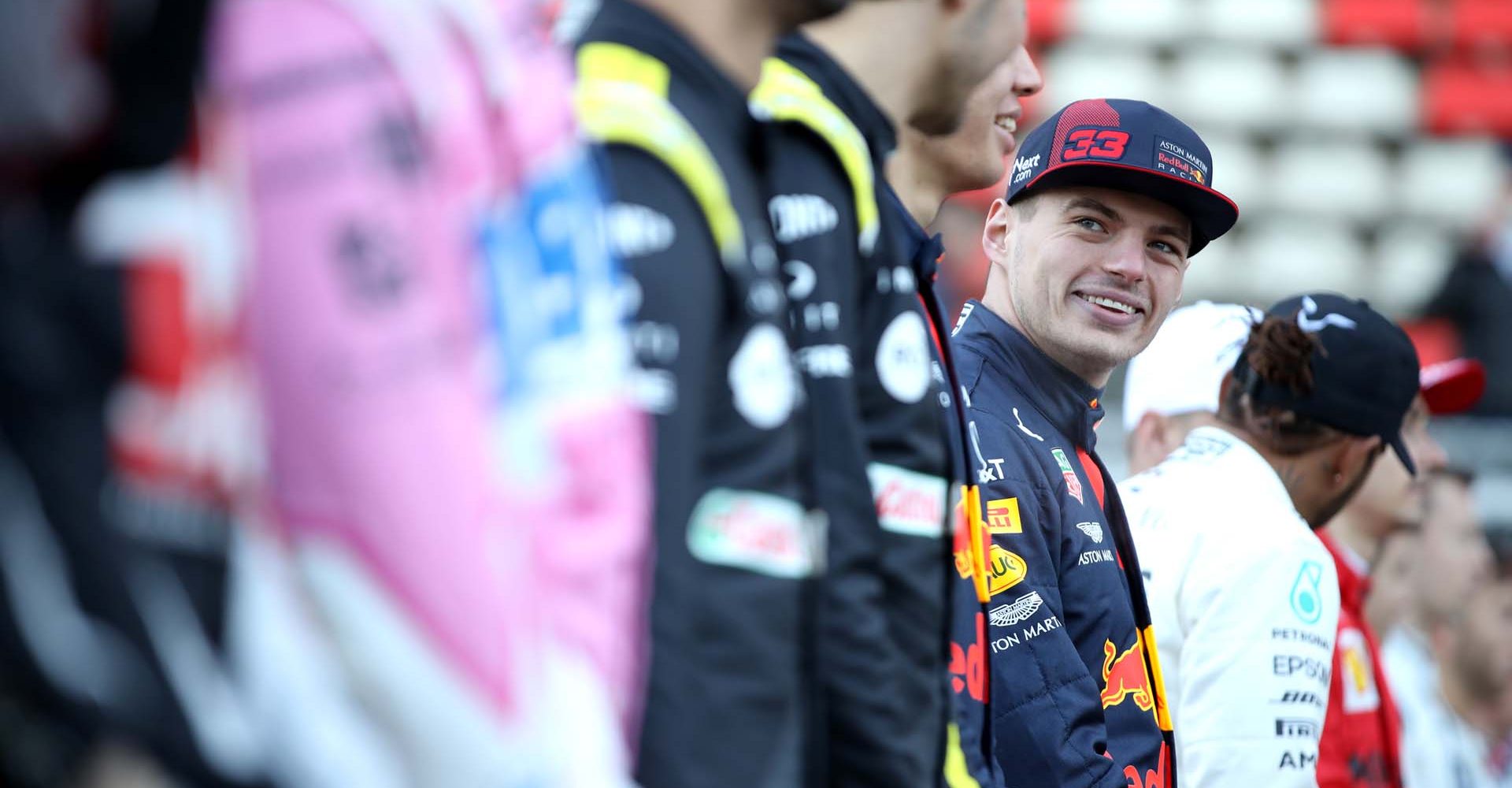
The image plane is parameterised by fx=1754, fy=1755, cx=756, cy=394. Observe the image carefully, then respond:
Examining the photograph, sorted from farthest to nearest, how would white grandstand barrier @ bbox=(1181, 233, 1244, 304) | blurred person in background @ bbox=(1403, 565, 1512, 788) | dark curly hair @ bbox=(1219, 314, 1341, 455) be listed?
white grandstand barrier @ bbox=(1181, 233, 1244, 304), blurred person in background @ bbox=(1403, 565, 1512, 788), dark curly hair @ bbox=(1219, 314, 1341, 455)

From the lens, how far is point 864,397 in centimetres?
156

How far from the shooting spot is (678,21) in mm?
1435

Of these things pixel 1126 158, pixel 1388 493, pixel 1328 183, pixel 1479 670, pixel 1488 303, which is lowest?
pixel 1479 670

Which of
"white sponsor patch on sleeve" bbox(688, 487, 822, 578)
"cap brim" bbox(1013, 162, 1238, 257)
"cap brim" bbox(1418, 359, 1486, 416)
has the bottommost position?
"white sponsor patch on sleeve" bbox(688, 487, 822, 578)

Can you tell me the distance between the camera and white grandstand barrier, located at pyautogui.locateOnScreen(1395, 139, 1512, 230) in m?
10.7

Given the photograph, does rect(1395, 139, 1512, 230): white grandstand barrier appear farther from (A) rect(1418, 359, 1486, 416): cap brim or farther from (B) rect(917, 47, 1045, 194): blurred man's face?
(B) rect(917, 47, 1045, 194): blurred man's face

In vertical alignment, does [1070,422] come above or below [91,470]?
above

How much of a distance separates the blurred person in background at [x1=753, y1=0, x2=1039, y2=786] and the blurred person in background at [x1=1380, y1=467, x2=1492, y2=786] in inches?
159

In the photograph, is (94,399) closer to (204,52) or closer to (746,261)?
(204,52)

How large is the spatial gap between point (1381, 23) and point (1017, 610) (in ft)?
31.2

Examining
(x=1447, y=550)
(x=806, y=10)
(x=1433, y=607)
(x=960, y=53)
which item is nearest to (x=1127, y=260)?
(x=960, y=53)

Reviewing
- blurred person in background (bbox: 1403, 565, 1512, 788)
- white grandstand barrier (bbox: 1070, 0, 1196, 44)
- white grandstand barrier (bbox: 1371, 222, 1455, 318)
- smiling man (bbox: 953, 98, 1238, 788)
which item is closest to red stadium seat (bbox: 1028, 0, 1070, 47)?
white grandstand barrier (bbox: 1070, 0, 1196, 44)

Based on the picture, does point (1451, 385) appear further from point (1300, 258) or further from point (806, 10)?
point (1300, 258)

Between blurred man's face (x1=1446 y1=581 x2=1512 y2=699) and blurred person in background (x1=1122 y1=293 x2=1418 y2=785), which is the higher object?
blurred person in background (x1=1122 y1=293 x2=1418 y2=785)
